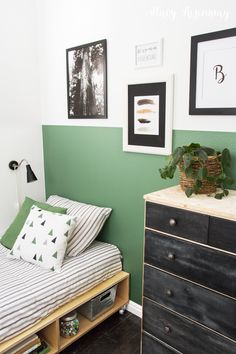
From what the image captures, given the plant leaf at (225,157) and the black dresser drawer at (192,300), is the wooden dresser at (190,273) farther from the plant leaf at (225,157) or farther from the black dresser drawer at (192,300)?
the plant leaf at (225,157)

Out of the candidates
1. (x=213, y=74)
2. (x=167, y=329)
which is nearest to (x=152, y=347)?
(x=167, y=329)

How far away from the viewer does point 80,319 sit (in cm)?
213

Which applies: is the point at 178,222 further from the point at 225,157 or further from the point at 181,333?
the point at 181,333

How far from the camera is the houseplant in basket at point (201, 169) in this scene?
1.47 m

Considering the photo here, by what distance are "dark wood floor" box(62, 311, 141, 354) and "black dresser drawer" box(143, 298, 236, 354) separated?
40 cm

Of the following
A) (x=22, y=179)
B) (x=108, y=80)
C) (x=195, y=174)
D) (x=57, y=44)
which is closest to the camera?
(x=195, y=174)

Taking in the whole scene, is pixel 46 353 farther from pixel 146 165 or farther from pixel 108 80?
pixel 108 80

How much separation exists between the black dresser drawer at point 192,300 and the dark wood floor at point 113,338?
59 cm

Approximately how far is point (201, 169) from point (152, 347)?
1071mm

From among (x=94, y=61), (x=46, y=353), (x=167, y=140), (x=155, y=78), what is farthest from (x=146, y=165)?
(x=46, y=353)

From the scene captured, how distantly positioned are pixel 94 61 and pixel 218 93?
1.07 m

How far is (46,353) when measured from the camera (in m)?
1.81

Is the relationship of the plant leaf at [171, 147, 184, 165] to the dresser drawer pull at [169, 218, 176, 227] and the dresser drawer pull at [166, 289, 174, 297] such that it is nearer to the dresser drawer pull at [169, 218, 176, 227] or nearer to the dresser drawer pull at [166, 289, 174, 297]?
the dresser drawer pull at [169, 218, 176, 227]

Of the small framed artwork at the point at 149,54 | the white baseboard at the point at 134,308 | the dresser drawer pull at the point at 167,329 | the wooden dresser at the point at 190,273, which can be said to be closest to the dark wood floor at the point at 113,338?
the white baseboard at the point at 134,308
